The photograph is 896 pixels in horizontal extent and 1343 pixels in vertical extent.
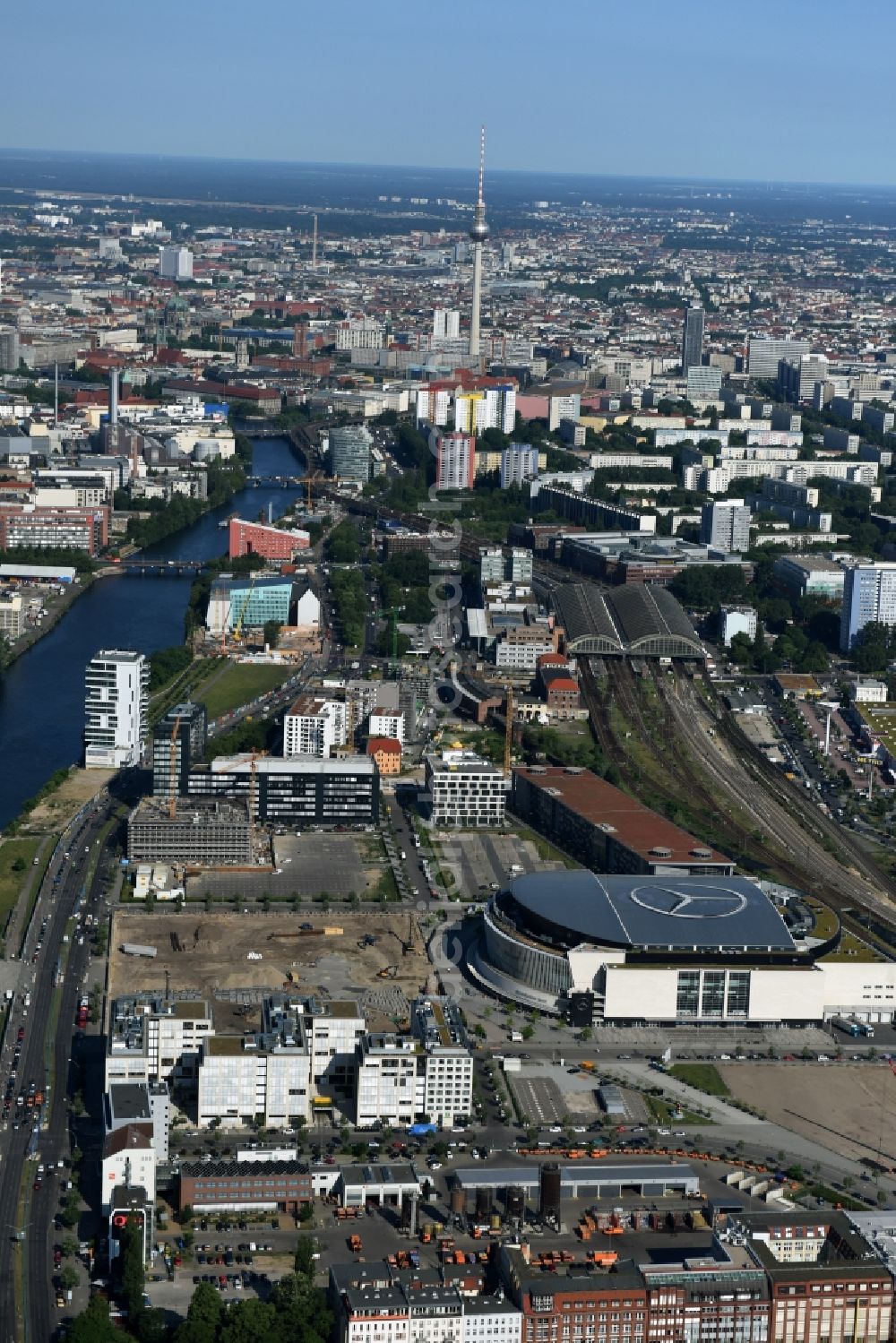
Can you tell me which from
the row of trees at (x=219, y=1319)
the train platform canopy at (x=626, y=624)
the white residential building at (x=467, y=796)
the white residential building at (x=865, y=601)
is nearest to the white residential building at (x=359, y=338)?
the train platform canopy at (x=626, y=624)

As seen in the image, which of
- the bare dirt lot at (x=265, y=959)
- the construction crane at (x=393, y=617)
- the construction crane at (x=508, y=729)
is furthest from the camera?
the construction crane at (x=393, y=617)

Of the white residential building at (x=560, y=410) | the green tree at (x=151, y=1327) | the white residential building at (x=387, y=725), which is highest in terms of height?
the white residential building at (x=560, y=410)

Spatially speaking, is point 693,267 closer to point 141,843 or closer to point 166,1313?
point 141,843

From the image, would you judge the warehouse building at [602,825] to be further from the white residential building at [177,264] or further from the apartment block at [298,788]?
the white residential building at [177,264]

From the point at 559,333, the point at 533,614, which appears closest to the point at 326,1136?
the point at 533,614

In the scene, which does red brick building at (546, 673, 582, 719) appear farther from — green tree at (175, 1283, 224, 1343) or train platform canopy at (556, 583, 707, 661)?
green tree at (175, 1283, 224, 1343)

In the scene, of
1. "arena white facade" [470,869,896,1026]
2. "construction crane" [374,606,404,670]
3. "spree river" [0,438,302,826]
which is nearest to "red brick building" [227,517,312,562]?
"spree river" [0,438,302,826]
